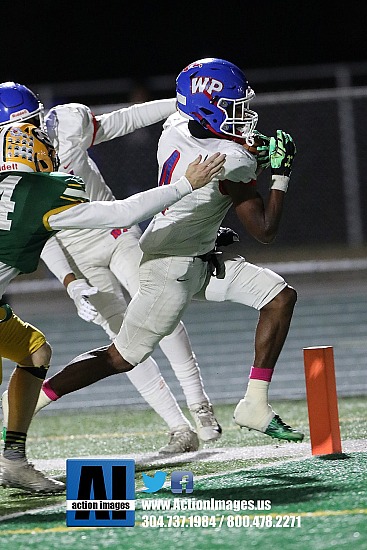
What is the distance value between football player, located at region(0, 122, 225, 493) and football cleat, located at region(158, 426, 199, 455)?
0.96m

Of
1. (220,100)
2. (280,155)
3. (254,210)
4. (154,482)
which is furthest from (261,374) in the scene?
(220,100)

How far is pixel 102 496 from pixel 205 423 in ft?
5.92

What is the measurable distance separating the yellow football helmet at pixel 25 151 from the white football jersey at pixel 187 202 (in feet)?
2.15

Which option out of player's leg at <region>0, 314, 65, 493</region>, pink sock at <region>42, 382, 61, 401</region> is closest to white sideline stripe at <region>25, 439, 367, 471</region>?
pink sock at <region>42, 382, 61, 401</region>

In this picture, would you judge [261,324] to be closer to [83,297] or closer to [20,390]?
[83,297]

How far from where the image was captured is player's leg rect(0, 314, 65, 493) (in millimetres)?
4426

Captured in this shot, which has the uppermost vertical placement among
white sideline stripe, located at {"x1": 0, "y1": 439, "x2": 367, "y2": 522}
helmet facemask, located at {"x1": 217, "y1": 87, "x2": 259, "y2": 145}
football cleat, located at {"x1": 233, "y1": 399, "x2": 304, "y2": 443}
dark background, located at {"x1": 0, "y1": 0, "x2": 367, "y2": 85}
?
dark background, located at {"x1": 0, "y1": 0, "x2": 367, "y2": 85}

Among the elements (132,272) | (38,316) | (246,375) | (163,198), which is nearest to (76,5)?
(38,316)

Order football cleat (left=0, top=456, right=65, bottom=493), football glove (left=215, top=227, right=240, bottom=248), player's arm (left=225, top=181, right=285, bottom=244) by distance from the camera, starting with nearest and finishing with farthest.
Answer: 1. football cleat (left=0, top=456, right=65, bottom=493)
2. player's arm (left=225, top=181, right=285, bottom=244)
3. football glove (left=215, top=227, right=240, bottom=248)

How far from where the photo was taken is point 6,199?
13.5 ft

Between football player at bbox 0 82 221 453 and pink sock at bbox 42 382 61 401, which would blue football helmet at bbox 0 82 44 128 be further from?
pink sock at bbox 42 382 61 401

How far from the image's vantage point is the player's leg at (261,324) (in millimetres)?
4754

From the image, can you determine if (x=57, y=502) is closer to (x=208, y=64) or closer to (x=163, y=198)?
(x=163, y=198)

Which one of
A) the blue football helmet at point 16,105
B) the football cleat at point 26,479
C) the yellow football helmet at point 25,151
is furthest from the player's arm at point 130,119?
the football cleat at point 26,479
